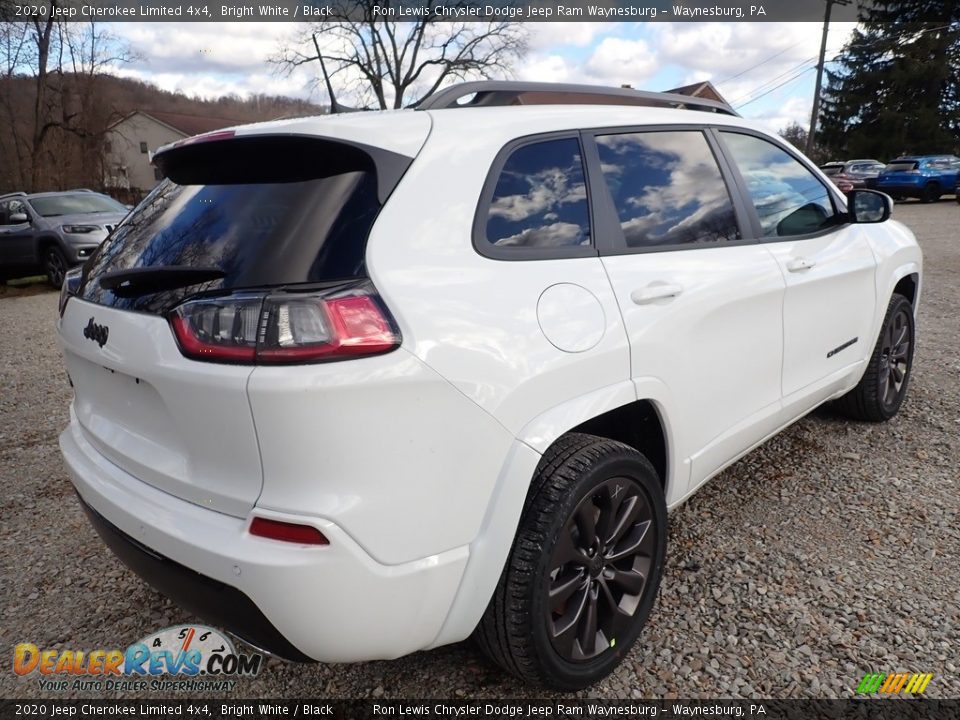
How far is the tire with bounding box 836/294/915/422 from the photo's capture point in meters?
3.70

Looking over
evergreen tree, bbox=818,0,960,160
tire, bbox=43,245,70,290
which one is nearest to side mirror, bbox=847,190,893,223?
tire, bbox=43,245,70,290

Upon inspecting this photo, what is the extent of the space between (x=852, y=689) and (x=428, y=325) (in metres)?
1.69

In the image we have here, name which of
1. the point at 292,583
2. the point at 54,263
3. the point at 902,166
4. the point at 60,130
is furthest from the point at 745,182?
the point at 60,130

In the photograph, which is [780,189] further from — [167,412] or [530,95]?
[167,412]

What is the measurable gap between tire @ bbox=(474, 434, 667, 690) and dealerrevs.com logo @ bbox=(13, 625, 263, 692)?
0.93 metres

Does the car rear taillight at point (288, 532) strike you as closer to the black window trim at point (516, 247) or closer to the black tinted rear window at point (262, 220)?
the black tinted rear window at point (262, 220)

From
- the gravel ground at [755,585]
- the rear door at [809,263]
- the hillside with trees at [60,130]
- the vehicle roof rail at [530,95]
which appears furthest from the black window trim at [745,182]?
the hillside with trees at [60,130]

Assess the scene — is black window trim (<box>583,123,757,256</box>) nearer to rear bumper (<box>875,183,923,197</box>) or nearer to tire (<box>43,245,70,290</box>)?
tire (<box>43,245,70,290</box>)

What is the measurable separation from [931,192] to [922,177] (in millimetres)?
776

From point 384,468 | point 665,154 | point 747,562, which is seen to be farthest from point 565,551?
point 665,154

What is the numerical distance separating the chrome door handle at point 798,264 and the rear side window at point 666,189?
0.34m

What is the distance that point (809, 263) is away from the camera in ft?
9.36

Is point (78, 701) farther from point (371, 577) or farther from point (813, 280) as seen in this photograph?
point (813, 280)

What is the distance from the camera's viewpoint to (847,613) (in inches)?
90.1
